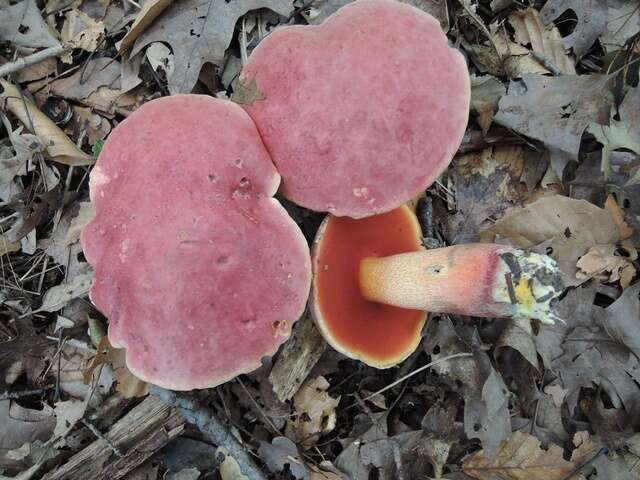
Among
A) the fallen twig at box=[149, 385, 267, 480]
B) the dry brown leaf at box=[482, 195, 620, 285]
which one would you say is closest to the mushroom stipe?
the fallen twig at box=[149, 385, 267, 480]

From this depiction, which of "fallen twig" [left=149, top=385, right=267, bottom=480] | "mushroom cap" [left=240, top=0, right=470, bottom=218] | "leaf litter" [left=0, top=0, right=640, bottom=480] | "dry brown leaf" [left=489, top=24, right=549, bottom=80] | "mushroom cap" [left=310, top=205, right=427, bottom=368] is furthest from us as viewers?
"dry brown leaf" [left=489, top=24, right=549, bottom=80]

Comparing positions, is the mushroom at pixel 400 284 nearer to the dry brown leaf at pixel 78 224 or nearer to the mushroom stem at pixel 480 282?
the mushroom stem at pixel 480 282

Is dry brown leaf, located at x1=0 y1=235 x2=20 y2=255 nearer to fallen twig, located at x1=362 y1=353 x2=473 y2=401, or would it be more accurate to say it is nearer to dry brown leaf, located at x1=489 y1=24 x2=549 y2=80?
fallen twig, located at x1=362 y1=353 x2=473 y2=401

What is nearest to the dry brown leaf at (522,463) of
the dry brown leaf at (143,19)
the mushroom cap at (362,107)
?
the mushroom cap at (362,107)

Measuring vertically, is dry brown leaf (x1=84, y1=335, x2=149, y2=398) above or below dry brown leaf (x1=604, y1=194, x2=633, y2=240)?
below

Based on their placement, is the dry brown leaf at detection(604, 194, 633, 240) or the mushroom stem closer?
the mushroom stem

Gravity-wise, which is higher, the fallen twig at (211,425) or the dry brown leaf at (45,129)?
the dry brown leaf at (45,129)
